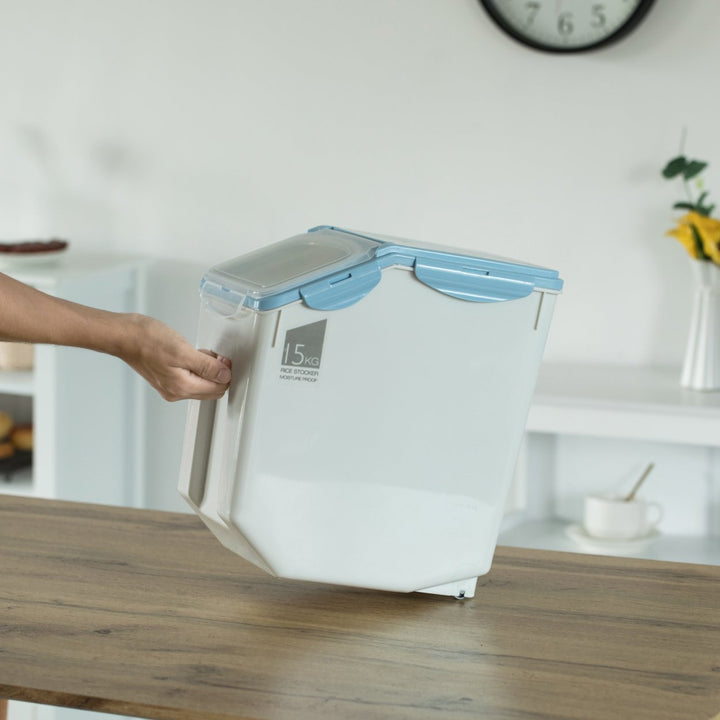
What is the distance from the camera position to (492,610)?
3.80 feet

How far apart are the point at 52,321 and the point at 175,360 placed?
0.43ft

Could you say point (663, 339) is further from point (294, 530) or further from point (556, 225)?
point (294, 530)

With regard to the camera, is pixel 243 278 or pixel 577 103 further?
pixel 577 103

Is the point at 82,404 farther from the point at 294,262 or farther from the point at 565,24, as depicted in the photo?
the point at 294,262

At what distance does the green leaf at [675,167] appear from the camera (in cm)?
247

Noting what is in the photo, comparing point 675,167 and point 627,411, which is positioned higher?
point 675,167

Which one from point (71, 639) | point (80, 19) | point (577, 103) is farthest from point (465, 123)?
point (71, 639)

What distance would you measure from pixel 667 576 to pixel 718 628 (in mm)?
144

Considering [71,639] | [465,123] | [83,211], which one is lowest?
[83,211]

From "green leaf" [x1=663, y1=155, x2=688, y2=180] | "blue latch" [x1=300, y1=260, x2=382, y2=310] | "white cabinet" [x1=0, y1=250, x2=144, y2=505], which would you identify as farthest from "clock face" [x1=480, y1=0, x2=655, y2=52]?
"blue latch" [x1=300, y1=260, x2=382, y2=310]

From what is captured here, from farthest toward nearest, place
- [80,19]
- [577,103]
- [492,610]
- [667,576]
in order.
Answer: [80,19] < [577,103] < [667,576] < [492,610]

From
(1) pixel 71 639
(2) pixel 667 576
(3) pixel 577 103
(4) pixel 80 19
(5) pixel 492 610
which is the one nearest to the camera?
(1) pixel 71 639

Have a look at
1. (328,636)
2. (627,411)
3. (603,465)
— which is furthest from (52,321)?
(603,465)

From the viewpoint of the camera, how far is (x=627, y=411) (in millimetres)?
2330
